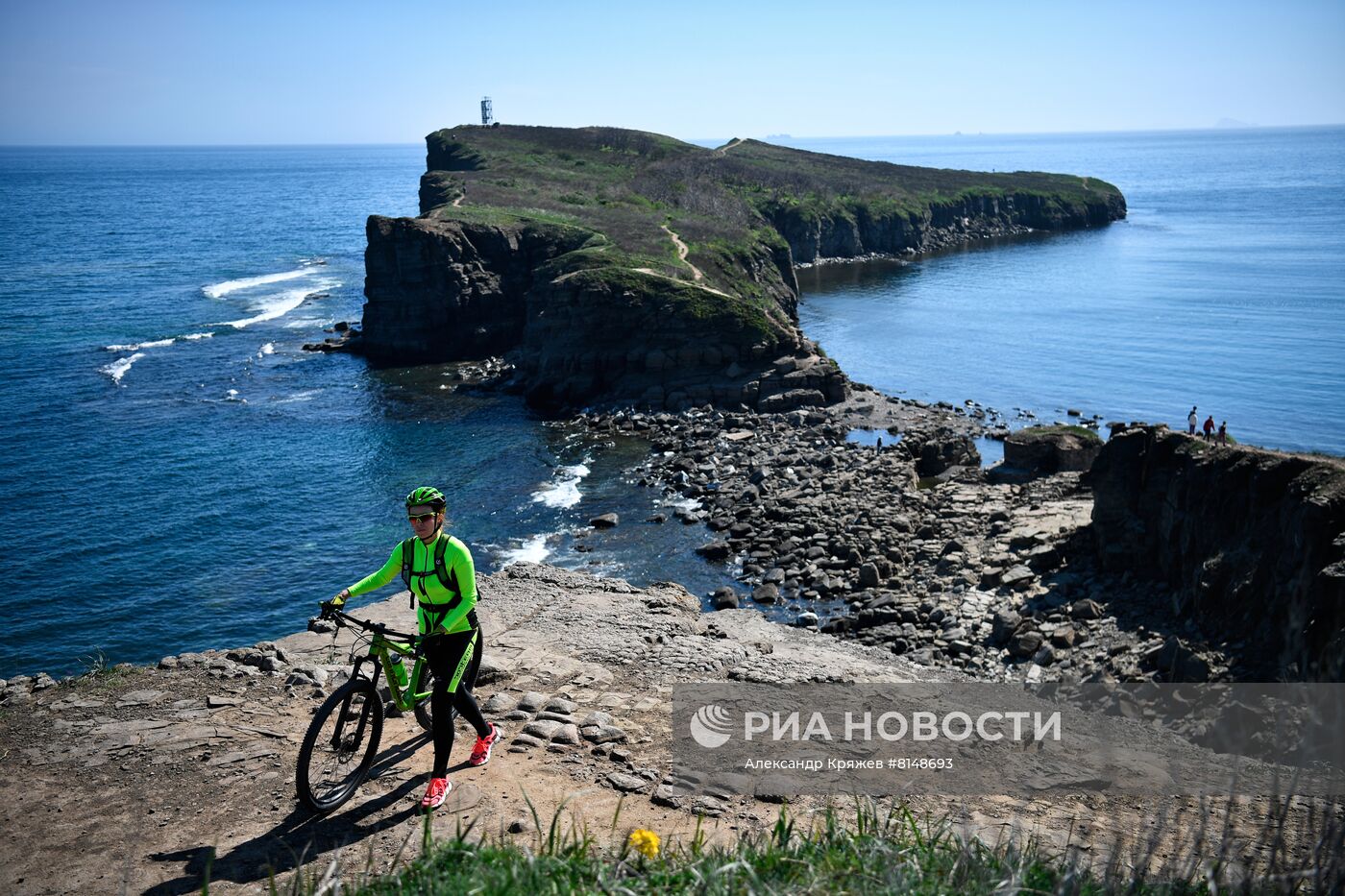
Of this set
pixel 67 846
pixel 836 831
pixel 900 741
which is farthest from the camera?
pixel 900 741

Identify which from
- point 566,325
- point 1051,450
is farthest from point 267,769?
point 566,325

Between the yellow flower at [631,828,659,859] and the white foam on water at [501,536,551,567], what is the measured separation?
2252 centimetres

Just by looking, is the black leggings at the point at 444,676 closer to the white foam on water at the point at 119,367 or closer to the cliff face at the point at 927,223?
the white foam on water at the point at 119,367

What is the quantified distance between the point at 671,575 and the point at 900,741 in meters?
16.5

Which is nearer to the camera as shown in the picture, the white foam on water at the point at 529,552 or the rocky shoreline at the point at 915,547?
the rocky shoreline at the point at 915,547

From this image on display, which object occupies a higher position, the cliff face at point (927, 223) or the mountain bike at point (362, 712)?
the cliff face at point (927, 223)

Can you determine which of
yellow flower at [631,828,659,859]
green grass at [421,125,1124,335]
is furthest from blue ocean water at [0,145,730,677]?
yellow flower at [631,828,659,859]

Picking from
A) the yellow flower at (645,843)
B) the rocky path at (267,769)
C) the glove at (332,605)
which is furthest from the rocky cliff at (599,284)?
the yellow flower at (645,843)

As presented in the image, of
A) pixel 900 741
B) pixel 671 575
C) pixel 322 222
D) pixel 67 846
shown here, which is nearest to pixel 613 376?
pixel 671 575

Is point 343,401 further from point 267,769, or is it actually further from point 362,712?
point 362,712

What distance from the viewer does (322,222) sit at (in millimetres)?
132375

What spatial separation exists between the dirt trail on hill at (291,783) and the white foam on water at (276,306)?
191ft

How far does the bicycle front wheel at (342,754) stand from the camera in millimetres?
9133

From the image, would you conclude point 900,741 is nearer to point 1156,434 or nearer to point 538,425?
point 1156,434
